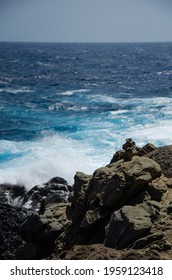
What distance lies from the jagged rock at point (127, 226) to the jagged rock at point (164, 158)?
4.65 m

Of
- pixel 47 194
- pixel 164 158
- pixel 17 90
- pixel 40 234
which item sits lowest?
pixel 47 194

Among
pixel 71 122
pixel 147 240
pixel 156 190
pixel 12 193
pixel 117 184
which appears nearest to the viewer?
pixel 147 240

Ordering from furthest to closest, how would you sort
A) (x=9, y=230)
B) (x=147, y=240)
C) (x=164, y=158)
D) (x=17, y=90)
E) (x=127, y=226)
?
(x=17, y=90) → (x=164, y=158) → (x=9, y=230) → (x=127, y=226) → (x=147, y=240)

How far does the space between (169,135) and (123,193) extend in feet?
60.3

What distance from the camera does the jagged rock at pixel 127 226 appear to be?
10.5m

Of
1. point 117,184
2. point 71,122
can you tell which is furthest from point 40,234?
point 71,122

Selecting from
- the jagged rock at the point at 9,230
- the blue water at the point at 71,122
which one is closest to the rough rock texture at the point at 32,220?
the jagged rock at the point at 9,230

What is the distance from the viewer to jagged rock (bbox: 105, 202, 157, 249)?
1049 cm

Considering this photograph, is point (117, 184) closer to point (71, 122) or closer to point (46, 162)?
point (46, 162)

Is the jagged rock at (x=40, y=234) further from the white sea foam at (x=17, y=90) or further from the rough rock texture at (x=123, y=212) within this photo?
the white sea foam at (x=17, y=90)

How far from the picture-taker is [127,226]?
10680 mm

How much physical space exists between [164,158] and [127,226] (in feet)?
21.4

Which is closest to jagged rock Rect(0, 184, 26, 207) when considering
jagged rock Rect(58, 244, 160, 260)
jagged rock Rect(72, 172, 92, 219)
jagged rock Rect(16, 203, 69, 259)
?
jagged rock Rect(16, 203, 69, 259)

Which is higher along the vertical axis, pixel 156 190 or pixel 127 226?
pixel 156 190
